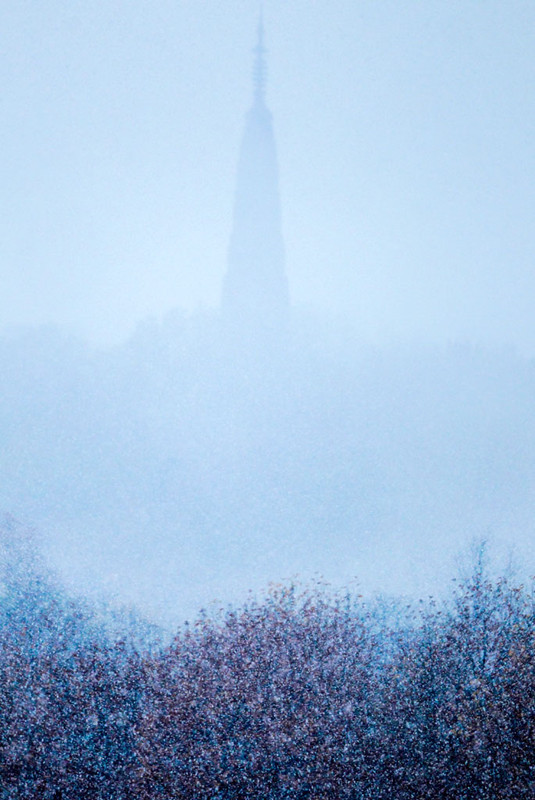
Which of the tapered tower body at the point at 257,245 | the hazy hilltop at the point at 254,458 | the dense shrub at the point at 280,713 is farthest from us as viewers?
the tapered tower body at the point at 257,245

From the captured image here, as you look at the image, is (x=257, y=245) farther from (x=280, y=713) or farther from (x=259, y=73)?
(x=280, y=713)

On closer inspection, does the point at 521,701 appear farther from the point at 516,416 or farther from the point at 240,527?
the point at 516,416

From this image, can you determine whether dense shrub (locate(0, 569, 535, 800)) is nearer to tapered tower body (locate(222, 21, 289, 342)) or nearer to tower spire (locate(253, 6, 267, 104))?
tapered tower body (locate(222, 21, 289, 342))

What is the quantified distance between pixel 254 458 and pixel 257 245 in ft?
73.1

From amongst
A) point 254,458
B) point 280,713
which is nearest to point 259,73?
point 254,458

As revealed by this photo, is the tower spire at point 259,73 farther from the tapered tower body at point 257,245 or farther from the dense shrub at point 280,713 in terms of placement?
the dense shrub at point 280,713

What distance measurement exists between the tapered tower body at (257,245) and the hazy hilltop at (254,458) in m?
2.70

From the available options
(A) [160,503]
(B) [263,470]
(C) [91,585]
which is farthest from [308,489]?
(C) [91,585]

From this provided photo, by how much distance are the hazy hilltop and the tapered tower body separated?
270 cm

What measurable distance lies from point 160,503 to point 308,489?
10233 millimetres

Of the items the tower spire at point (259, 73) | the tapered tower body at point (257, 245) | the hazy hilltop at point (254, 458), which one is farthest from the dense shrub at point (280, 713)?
the tower spire at point (259, 73)

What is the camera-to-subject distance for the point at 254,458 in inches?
1693

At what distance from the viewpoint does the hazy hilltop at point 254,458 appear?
108 ft

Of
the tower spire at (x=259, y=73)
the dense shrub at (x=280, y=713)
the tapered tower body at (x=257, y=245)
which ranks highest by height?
the tower spire at (x=259, y=73)
